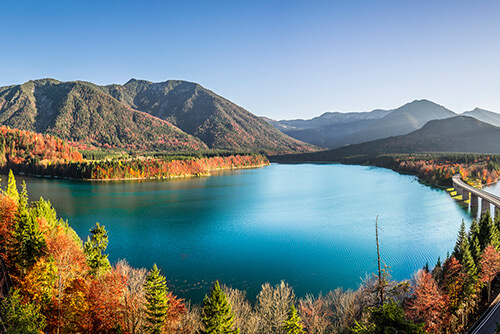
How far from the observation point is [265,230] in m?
49.7

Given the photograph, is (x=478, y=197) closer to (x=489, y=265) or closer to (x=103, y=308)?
(x=489, y=265)

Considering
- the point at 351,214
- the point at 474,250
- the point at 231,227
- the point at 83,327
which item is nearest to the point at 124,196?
the point at 231,227

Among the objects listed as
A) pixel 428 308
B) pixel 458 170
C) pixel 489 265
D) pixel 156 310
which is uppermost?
pixel 458 170

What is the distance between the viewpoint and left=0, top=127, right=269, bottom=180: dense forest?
117 metres

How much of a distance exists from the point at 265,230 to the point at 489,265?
28670 millimetres

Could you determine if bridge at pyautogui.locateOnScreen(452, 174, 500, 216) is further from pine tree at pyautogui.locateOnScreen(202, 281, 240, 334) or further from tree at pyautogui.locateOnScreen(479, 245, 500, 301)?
pine tree at pyautogui.locateOnScreen(202, 281, 240, 334)

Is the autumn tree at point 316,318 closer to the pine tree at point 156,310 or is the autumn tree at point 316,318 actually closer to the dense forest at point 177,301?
the dense forest at point 177,301

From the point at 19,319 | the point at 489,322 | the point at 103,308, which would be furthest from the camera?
the point at 489,322

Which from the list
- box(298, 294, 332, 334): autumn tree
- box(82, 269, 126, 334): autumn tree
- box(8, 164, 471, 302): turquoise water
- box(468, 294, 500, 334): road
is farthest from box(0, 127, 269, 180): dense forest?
box(468, 294, 500, 334): road

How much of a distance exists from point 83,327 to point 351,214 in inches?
2022

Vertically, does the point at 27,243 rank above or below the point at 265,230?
above

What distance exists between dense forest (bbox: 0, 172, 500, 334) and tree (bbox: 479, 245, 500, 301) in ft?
0.26

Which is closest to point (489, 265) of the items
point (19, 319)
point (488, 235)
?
point (488, 235)

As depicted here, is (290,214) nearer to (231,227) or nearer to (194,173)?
(231,227)
